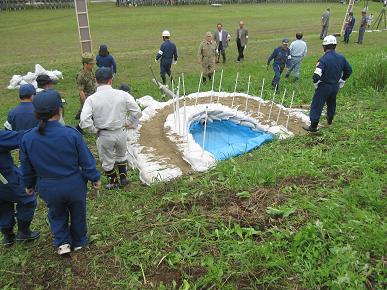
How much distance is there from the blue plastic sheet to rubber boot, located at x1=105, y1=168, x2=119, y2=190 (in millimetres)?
1910

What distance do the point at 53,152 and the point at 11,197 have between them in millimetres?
953

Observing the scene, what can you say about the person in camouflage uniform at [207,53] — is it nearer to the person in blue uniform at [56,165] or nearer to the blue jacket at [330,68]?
the blue jacket at [330,68]

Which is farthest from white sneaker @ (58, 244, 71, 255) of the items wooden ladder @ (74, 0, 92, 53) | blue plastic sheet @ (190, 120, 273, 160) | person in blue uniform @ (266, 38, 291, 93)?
wooden ladder @ (74, 0, 92, 53)

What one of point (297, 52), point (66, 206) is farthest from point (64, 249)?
point (297, 52)

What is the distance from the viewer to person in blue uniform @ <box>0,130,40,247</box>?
11.5 ft

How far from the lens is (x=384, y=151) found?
16.8ft

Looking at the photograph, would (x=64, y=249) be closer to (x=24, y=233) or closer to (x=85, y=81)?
(x=24, y=233)

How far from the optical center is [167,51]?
10.1 m

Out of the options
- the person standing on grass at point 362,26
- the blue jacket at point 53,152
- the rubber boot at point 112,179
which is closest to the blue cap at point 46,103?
the blue jacket at point 53,152

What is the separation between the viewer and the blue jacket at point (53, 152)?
10.4ft

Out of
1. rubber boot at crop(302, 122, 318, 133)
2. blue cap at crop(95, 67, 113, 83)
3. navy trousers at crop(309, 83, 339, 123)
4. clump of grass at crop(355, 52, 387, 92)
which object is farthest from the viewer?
clump of grass at crop(355, 52, 387, 92)

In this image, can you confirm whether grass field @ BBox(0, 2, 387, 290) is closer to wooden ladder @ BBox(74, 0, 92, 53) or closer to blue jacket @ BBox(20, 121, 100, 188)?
blue jacket @ BBox(20, 121, 100, 188)

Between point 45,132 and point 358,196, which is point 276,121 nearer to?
point 358,196

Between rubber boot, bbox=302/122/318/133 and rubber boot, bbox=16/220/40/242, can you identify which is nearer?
rubber boot, bbox=16/220/40/242
